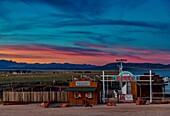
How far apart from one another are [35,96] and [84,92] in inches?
263

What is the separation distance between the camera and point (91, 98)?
40.5 meters

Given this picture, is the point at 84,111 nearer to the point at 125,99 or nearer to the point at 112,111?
the point at 112,111

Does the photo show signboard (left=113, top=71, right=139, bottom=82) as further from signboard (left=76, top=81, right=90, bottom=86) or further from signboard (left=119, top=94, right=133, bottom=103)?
signboard (left=76, top=81, right=90, bottom=86)

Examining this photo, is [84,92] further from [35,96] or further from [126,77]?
[35,96]

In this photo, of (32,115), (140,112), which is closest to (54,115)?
(32,115)

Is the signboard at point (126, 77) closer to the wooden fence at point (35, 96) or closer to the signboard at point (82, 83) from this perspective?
the signboard at point (82, 83)

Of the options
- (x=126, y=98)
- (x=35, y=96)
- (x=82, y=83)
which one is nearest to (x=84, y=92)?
(x=82, y=83)

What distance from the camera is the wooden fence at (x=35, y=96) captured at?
42.2m

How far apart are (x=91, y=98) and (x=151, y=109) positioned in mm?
8210

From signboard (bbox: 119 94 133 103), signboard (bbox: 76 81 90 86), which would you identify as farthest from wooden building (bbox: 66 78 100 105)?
signboard (bbox: 119 94 133 103)

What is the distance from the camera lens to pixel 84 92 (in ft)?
132

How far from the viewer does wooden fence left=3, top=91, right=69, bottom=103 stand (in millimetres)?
42219

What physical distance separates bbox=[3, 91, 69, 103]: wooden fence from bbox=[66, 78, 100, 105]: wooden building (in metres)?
1.68

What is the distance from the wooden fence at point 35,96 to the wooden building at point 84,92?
5.52ft
